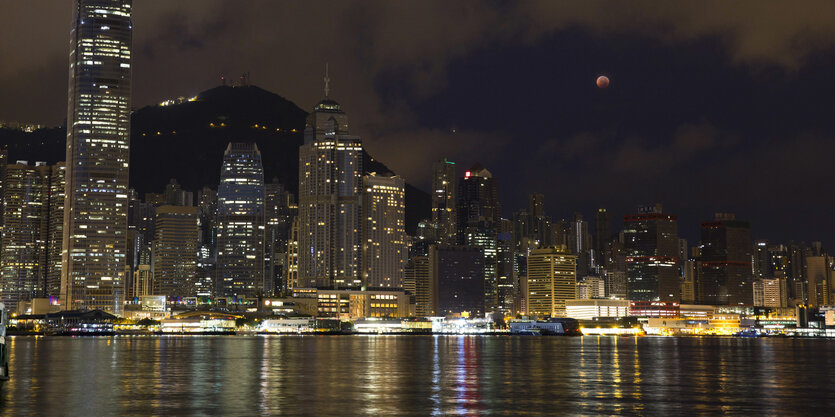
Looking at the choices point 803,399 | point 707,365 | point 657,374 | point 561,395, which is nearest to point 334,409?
point 561,395

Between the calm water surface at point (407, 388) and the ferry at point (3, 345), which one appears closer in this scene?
the calm water surface at point (407, 388)

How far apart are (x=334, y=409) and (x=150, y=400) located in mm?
16000

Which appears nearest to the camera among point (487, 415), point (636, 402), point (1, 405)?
point (487, 415)

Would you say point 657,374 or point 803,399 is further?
point 657,374

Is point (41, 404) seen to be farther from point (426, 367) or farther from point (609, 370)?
point (609, 370)

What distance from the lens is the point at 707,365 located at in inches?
5226

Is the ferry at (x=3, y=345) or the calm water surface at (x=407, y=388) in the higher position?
the ferry at (x=3, y=345)

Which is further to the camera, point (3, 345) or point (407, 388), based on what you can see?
point (407, 388)

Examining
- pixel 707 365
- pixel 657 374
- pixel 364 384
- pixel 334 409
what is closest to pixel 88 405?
pixel 334 409

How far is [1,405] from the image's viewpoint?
227ft

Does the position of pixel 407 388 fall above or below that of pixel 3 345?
below

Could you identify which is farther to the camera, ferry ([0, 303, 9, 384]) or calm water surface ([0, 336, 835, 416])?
ferry ([0, 303, 9, 384])

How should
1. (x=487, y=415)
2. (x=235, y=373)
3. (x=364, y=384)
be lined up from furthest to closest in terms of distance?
(x=235, y=373) < (x=364, y=384) < (x=487, y=415)

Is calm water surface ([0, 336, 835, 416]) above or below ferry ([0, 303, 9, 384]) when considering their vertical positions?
below
